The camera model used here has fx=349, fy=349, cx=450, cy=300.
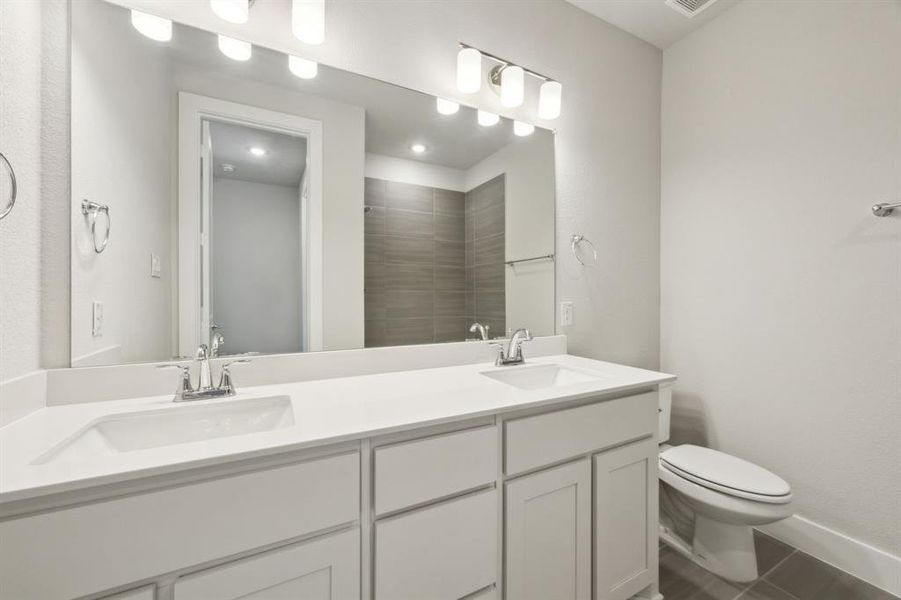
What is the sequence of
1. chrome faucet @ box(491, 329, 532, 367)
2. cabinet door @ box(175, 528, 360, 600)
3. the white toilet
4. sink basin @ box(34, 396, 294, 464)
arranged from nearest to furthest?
cabinet door @ box(175, 528, 360, 600) < sink basin @ box(34, 396, 294, 464) < the white toilet < chrome faucet @ box(491, 329, 532, 367)

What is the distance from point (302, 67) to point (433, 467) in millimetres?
1364

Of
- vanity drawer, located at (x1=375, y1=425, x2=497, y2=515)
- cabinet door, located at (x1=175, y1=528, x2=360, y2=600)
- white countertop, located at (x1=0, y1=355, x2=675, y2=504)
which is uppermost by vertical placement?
white countertop, located at (x1=0, y1=355, x2=675, y2=504)

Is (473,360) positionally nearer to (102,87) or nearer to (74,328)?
(74,328)

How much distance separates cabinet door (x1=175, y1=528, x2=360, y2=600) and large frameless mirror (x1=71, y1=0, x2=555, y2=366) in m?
0.64

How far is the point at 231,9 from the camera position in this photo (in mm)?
1062

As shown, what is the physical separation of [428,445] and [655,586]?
46.3 inches

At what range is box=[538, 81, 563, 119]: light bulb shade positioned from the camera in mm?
1650

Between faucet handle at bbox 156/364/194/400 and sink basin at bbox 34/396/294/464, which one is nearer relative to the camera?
sink basin at bbox 34/396/294/464

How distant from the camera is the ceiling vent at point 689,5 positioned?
1640 millimetres

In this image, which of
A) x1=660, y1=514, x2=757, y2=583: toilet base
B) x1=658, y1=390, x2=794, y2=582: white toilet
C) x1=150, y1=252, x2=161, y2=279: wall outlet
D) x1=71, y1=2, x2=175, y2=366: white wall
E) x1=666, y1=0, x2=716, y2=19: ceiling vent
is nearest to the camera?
x1=71, y1=2, x2=175, y2=366: white wall

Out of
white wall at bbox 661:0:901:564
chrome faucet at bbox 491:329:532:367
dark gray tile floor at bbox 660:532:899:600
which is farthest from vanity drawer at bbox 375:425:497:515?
white wall at bbox 661:0:901:564

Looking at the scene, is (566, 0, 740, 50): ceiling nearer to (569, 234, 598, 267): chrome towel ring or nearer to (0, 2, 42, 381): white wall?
(569, 234, 598, 267): chrome towel ring

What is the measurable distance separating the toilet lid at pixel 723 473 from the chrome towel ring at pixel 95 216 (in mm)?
2192

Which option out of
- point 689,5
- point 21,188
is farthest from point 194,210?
point 689,5
